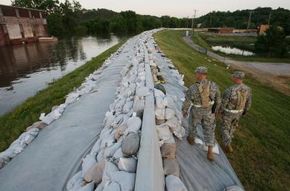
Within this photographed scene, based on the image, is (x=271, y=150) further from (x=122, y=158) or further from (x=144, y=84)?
(x=122, y=158)

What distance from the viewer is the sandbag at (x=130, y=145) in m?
3.05

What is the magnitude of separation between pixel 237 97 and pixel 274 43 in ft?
117

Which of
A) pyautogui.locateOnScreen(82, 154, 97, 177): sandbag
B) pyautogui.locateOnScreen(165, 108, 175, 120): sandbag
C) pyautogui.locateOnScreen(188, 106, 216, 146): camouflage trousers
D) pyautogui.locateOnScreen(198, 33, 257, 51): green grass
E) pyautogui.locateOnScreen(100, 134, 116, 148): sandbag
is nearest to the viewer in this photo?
pyautogui.locateOnScreen(82, 154, 97, 177): sandbag

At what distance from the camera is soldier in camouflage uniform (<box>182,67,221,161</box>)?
13.1 ft

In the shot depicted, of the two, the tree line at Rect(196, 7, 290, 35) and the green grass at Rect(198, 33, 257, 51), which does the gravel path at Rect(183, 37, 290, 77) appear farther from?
the tree line at Rect(196, 7, 290, 35)

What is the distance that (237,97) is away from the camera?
14.3 ft

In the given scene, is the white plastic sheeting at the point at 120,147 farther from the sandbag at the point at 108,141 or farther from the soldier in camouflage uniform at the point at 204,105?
the soldier in camouflage uniform at the point at 204,105

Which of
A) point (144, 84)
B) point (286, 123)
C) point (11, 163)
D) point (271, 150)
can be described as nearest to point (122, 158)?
point (11, 163)

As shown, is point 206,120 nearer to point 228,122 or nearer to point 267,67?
point 228,122

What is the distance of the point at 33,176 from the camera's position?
11.7 ft

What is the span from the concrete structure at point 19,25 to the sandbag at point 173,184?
34.6 meters

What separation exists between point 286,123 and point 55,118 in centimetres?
688

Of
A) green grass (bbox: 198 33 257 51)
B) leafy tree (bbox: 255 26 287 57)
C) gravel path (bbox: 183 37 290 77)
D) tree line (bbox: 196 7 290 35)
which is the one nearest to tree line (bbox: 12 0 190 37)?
tree line (bbox: 196 7 290 35)

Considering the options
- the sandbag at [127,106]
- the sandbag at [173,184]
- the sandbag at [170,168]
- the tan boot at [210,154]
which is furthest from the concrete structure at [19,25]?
the sandbag at [173,184]
